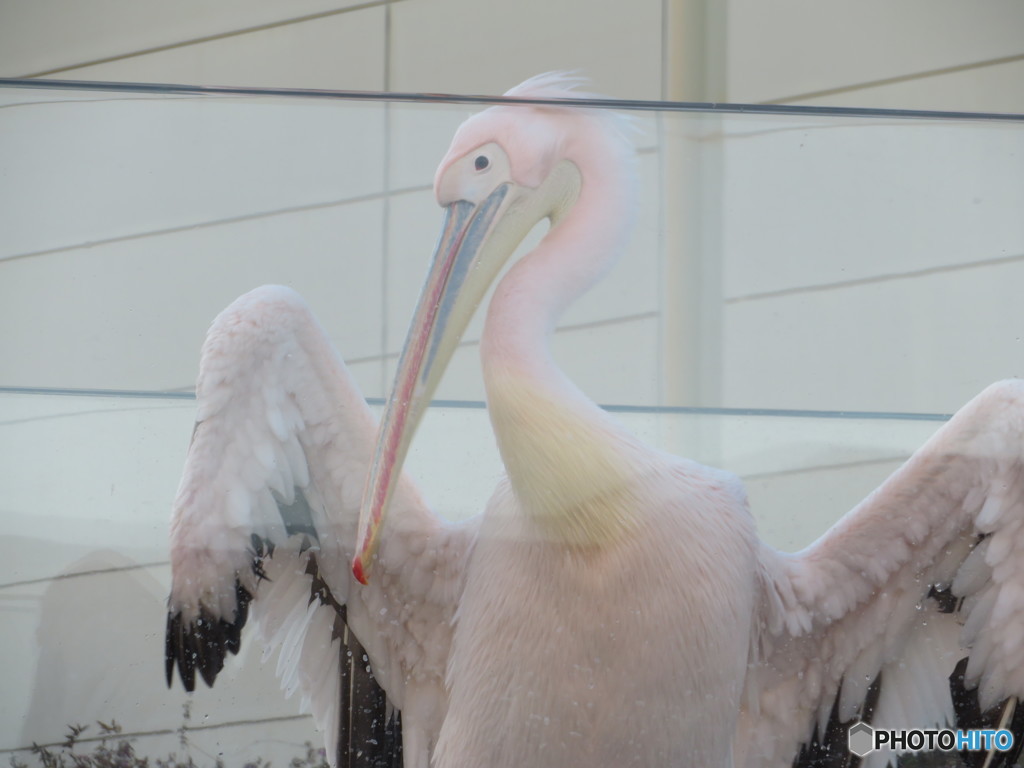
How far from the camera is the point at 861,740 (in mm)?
1233

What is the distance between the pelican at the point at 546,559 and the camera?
45.5 inches

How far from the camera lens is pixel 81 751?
3.92 feet

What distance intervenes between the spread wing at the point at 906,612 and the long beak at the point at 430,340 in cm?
43

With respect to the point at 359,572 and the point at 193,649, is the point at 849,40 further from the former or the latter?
the point at 193,649

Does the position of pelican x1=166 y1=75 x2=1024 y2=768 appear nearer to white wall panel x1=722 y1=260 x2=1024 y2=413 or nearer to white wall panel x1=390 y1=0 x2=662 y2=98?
white wall panel x1=722 y1=260 x2=1024 y2=413

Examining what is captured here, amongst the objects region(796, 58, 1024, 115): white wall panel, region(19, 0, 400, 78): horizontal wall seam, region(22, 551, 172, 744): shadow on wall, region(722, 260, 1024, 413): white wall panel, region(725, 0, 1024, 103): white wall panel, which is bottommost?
region(22, 551, 172, 744): shadow on wall

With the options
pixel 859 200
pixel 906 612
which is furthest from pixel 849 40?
pixel 906 612

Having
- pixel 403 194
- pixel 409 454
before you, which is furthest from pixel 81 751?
pixel 403 194

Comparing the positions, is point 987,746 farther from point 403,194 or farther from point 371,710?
point 403,194

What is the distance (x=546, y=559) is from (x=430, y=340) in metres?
0.27

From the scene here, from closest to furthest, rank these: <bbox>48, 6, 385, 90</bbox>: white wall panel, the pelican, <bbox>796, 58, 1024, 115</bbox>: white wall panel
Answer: the pelican, <bbox>796, 58, 1024, 115</bbox>: white wall panel, <bbox>48, 6, 385, 90</bbox>: white wall panel

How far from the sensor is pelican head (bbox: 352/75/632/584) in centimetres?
117

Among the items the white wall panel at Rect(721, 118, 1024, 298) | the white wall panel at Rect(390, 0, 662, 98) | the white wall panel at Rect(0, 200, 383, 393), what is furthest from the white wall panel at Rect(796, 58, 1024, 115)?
the white wall panel at Rect(0, 200, 383, 393)

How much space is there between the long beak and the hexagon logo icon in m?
0.58
